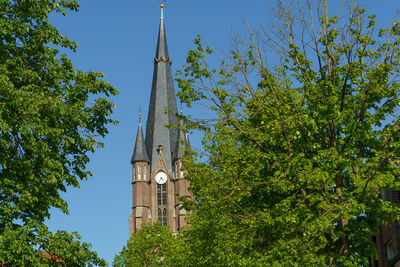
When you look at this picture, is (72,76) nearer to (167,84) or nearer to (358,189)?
(358,189)

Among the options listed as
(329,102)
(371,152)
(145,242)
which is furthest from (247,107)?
(145,242)

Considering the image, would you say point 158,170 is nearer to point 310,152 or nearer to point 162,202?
point 162,202

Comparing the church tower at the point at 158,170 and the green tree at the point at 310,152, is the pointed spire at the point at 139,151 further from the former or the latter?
the green tree at the point at 310,152

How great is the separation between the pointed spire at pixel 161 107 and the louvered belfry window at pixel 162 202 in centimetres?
349

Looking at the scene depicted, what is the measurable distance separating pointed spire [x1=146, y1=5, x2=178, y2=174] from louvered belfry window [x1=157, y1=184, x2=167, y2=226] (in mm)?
3495

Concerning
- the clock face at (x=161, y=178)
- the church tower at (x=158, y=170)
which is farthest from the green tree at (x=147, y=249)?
the clock face at (x=161, y=178)

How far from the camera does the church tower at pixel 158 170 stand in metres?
90.2

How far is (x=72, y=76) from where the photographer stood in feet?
66.7

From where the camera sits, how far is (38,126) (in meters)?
17.5

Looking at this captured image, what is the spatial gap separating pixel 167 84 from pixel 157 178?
52.2ft

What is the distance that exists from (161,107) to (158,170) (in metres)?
10.0

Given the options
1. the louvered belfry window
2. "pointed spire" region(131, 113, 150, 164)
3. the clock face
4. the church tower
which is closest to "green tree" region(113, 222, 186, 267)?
the church tower

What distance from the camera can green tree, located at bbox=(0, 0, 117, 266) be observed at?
17.2 metres

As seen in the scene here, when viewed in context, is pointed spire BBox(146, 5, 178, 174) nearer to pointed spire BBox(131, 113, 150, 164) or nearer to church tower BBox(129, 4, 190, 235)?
church tower BBox(129, 4, 190, 235)
